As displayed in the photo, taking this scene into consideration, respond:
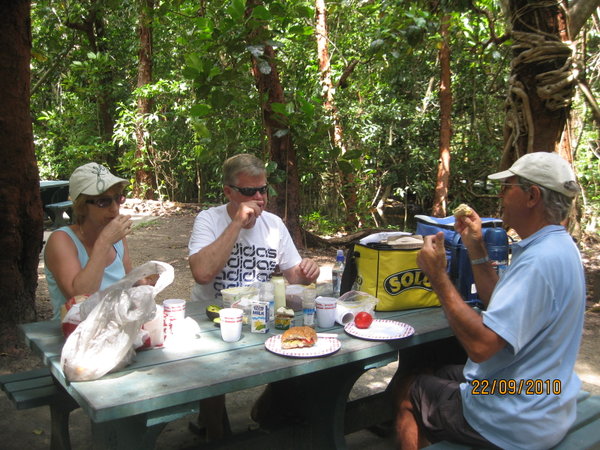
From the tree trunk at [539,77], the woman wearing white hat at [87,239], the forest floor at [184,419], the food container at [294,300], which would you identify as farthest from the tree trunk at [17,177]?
the tree trunk at [539,77]

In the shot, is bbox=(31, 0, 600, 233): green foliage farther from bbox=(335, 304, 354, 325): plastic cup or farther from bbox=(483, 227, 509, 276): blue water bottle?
bbox=(335, 304, 354, 325): plastic cup

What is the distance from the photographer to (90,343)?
5.32 ft

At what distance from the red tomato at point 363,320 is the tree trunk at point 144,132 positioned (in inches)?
404

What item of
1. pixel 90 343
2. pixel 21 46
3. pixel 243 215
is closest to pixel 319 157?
pixel 21 46

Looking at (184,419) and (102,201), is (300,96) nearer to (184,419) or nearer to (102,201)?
(102,201)

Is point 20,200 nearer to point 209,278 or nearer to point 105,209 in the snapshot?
point 105,209

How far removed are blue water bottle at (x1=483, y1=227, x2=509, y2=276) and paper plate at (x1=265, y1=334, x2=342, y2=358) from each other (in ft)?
3.55

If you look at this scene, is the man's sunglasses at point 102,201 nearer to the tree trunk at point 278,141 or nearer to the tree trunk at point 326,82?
the tree trunk at point 278,141

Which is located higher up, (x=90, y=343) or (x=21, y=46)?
(x=21, y=46)

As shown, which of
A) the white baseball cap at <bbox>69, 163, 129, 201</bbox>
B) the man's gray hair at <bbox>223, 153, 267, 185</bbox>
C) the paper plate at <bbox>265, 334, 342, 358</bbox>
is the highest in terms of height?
the man's gray hair at <bbox>223, 153, 267, 185</bbox>

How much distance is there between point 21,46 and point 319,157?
501 centimetres

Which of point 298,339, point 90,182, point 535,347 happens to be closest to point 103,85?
point 90,182

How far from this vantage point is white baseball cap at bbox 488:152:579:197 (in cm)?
182

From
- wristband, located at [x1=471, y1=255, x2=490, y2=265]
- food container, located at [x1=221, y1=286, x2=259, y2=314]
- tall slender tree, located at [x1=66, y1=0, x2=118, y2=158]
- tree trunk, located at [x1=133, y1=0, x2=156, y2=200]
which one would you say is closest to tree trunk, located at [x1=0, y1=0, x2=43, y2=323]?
food container, located at [x1=221, y1=286, x2=259, y2=314]
